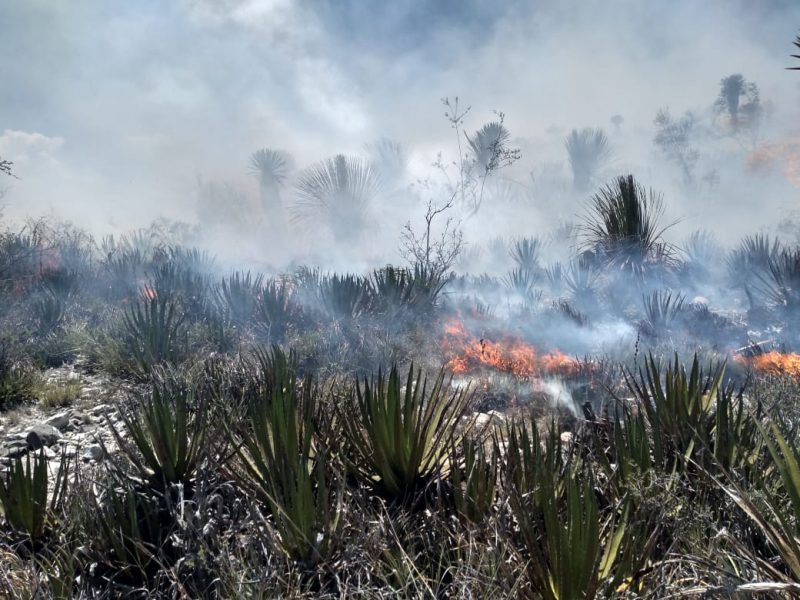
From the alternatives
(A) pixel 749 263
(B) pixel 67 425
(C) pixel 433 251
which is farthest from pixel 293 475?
(C) pixel 433 251

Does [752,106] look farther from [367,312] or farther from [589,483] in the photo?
[589,483]

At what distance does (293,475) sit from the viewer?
289 cm

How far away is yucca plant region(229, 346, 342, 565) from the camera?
268cm

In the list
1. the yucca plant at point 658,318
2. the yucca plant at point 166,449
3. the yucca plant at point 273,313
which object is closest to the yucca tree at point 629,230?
the yucca plant at point 658,318

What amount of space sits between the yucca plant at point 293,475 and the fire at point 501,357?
443cm

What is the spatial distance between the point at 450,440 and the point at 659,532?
1.33m

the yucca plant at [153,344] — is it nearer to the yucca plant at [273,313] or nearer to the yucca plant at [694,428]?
the yucca plant at [273,313]

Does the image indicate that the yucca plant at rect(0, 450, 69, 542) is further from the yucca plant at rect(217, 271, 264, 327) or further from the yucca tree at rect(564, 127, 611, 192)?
the yucca tree at rect(564, 127, 611, 192)

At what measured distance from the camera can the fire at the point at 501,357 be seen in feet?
24.9

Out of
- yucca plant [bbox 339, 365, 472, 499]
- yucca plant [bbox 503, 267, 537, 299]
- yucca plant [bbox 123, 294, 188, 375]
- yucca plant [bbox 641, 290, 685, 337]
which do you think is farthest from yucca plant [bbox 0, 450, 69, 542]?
yucca plant [bbox 503, 267, 537, 299]

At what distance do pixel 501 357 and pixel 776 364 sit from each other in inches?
140

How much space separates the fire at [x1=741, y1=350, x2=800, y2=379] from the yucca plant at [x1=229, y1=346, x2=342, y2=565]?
5.98 meters

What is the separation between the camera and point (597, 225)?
13.4 m

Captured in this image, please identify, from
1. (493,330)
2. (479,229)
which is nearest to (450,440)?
(493,330)
